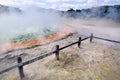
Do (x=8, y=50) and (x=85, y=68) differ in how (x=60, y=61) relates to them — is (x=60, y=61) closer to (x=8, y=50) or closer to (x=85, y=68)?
(x=85, y=68)

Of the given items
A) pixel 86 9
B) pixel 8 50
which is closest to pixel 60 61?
pixel 8 50

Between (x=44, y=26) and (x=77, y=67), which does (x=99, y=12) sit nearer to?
(x=44, y=26)

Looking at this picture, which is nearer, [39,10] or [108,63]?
[108,63]

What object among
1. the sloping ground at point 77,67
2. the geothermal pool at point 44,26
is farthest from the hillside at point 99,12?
the sloping ground at point 77,67

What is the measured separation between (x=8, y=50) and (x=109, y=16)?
19.1 m

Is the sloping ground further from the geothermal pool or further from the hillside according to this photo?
the hillside

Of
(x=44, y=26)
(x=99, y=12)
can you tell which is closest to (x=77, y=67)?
(x=44, y=26)

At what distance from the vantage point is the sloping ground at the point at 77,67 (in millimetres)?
5898

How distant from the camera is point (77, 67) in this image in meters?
6.57

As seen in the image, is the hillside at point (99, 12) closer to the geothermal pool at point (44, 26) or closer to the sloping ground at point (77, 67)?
the geothermal pool at point (44, 26)

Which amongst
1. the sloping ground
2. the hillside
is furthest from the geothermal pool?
the sloping ground

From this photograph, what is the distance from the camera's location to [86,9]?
29.6 metres

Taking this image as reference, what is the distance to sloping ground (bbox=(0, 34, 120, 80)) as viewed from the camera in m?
5.90

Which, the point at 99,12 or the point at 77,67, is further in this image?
the point at 99,12
